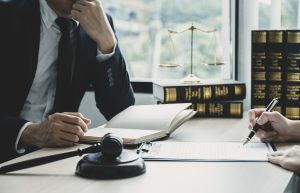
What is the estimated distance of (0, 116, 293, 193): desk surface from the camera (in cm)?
98

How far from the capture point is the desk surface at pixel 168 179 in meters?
0.98

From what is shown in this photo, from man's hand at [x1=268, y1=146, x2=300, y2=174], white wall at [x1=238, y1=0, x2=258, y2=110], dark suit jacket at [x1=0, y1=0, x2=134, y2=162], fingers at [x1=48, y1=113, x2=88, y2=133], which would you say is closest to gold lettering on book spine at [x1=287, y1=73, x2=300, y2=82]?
white wall at [x1=238, y1=0, x2=258, y2=110]

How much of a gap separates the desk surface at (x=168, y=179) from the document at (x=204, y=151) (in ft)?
0.12

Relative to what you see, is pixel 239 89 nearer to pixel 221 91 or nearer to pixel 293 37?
pixel 221 91

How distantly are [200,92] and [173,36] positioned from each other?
2.02 feet

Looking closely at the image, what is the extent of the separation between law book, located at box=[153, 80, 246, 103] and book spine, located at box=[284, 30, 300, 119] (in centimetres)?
17

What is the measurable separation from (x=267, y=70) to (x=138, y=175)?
0.96m

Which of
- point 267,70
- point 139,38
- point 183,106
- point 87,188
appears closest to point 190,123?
→ point 183,106

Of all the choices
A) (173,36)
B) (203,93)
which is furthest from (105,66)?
(173,36)

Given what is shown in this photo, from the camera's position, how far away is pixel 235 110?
191 cm

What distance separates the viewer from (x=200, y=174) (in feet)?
3.57

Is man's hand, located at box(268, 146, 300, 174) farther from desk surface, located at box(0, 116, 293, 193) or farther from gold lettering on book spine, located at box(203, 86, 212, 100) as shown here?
gold lettering on book spine, located at box(203, 86, 212, 100)

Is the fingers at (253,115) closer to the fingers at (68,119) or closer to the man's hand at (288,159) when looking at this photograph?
the man's hand at (288,159)

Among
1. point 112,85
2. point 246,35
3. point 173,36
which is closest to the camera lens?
point 112,85
